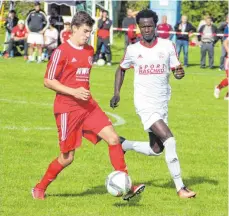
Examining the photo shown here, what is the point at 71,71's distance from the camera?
342 inches

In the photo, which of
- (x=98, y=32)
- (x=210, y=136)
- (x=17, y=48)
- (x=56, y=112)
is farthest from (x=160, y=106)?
(x=17, y=48)

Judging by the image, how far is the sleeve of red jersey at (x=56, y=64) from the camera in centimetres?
859

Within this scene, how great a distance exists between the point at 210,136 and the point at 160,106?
521cm

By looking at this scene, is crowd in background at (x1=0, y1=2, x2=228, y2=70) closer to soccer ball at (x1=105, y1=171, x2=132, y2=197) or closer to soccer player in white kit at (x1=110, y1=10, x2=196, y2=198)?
soccer player in white kit at (x1=110, y1=10, x2=196, y2=198)

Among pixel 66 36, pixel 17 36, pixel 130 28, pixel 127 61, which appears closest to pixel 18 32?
pixel 17 36

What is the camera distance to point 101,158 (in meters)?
11.8

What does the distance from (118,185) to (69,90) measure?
1120 millimetres

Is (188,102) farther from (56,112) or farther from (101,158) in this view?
(56,112)

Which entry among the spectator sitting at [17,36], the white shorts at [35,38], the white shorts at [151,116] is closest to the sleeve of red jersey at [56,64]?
the white shorts at [151,116]

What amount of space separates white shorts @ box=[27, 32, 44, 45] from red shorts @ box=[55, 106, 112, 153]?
2240cm

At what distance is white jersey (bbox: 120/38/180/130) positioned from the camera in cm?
930

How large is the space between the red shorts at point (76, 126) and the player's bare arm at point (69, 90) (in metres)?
0.32

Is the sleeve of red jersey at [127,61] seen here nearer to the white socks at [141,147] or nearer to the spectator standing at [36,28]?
the white socks at [141,147]

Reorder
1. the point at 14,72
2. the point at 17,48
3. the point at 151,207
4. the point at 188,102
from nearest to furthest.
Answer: the point at 151,207
the point at 188,102
the point at 14,72
the point at 17,48
